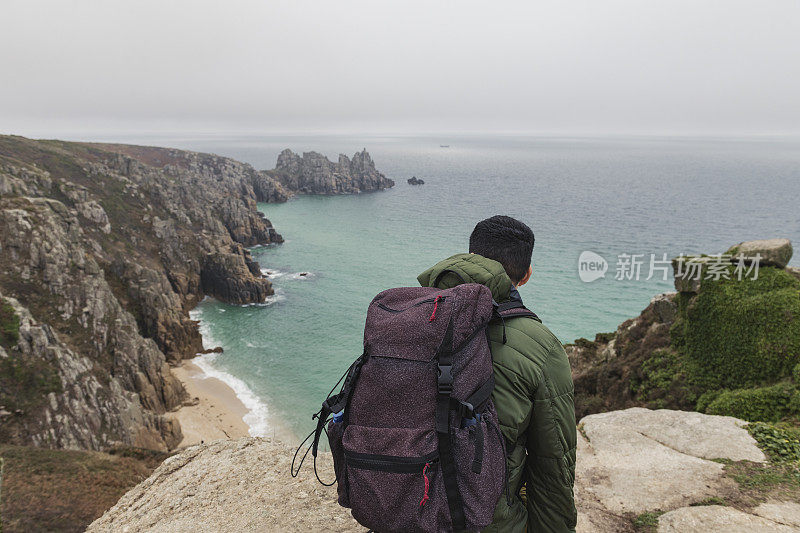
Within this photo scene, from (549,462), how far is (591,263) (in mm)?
67183

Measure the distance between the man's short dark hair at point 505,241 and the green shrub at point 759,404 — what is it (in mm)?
13368

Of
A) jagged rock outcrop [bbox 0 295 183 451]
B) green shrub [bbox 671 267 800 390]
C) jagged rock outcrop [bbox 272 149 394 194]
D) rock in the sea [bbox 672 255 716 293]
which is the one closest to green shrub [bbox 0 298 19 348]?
jagged rock outcrop [bbox 0 295 183 451]

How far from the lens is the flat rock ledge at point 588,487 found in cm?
675

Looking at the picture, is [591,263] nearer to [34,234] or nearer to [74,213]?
[34,234]

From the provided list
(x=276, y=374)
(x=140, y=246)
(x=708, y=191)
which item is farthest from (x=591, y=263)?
(x=708, y=191)

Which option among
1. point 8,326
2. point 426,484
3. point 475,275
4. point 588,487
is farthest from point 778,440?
point 8,326

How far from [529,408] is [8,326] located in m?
33.7

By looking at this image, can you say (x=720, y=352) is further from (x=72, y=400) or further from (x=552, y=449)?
(x=72, y=400)

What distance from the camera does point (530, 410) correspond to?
114 inches

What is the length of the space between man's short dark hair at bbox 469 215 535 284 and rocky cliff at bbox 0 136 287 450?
1109 inches

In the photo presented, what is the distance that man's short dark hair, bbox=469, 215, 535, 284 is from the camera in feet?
11.3

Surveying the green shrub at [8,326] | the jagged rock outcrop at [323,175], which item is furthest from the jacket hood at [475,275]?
the jagged rock outcrop at [323,175]

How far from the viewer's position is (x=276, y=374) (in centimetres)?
3831

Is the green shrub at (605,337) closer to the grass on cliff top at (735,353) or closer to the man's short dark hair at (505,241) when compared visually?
the grass on cliff top at (735,353)
